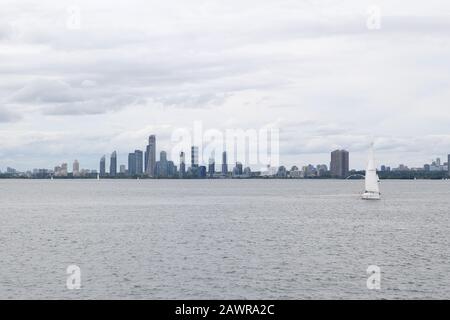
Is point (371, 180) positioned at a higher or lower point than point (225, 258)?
higher

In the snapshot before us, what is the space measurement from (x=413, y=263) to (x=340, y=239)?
21.2 m

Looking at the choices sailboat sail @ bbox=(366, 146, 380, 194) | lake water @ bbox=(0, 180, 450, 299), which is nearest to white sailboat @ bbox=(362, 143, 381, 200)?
sailboat sail @ bbox=(366, 146, 380, 194)

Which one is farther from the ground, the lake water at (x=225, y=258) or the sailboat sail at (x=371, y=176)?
the sailboat sail at (x=371, y=176)

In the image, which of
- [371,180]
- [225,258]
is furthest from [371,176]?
[225,258]

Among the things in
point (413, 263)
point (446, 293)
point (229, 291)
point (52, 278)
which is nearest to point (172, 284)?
point (229, 291)

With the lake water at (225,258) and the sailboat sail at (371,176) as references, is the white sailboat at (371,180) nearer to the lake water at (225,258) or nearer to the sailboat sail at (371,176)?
the sailboat sail at (371,176)

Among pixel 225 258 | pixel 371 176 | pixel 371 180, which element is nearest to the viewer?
pixel 225 258

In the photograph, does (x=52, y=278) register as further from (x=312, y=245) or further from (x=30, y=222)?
(x=30, y=222)

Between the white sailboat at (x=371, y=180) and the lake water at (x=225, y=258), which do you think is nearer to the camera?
the lake water at (x=225, y=258)

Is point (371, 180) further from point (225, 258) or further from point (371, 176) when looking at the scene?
point (225, 258)

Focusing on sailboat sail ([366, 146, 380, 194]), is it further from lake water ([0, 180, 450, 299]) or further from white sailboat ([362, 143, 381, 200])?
lake water ([0, 180, 450, 299])

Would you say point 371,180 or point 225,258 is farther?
point 371,180

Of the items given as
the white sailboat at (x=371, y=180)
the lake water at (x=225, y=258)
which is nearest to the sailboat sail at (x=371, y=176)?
the white sailboat at (x=371, y=180)
